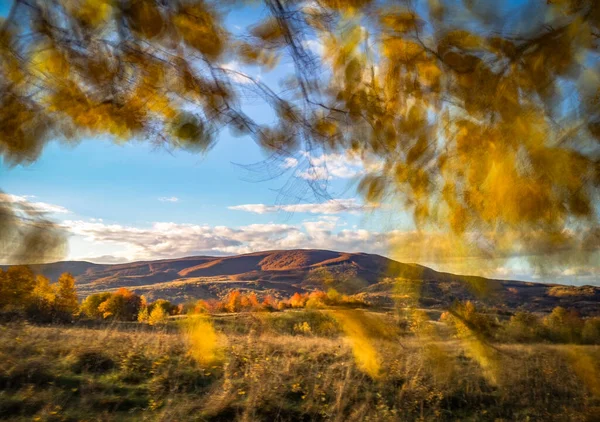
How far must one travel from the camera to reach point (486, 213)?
2.88 meters

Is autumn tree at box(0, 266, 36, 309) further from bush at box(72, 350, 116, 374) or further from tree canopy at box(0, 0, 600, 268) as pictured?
bush at box(72, 350, 116, 374)

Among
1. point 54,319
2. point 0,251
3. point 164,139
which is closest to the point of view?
point 0,251

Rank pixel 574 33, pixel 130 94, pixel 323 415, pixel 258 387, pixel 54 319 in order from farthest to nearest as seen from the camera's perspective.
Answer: pixel 54 319 < pixel 258 387 < pixel 323 415 < pixel 130 94 < pixel 574 33

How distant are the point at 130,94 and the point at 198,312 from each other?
8.11 ft

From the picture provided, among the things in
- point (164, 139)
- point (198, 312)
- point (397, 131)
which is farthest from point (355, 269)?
point (164, 139)

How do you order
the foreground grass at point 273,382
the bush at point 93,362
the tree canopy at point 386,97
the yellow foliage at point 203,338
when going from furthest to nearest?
the bush at point 93,362 → the yellow foliage at point 203,338 → the foreground grass at point 273,382 → the tree canopy at point 386,97

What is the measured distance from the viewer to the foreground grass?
387cm

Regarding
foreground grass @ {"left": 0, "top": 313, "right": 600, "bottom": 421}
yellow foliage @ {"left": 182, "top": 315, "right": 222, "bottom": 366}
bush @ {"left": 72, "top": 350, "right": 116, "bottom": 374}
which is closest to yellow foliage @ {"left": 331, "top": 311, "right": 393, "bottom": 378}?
foreground grass @ {"left": 0, "top": 313, "right": 600, "bottom": 421}

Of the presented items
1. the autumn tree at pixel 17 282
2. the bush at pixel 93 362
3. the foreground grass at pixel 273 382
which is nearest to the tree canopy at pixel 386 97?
the autumn tree at pixel 17 282

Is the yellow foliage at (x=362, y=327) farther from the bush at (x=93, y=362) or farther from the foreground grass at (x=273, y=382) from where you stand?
the bush at (x=93, y=362)

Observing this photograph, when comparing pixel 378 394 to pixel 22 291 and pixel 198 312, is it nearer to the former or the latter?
pixel 198 312

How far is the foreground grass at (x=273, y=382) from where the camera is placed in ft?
12.7

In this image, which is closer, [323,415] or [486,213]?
[486,213]

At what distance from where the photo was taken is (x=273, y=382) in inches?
195
